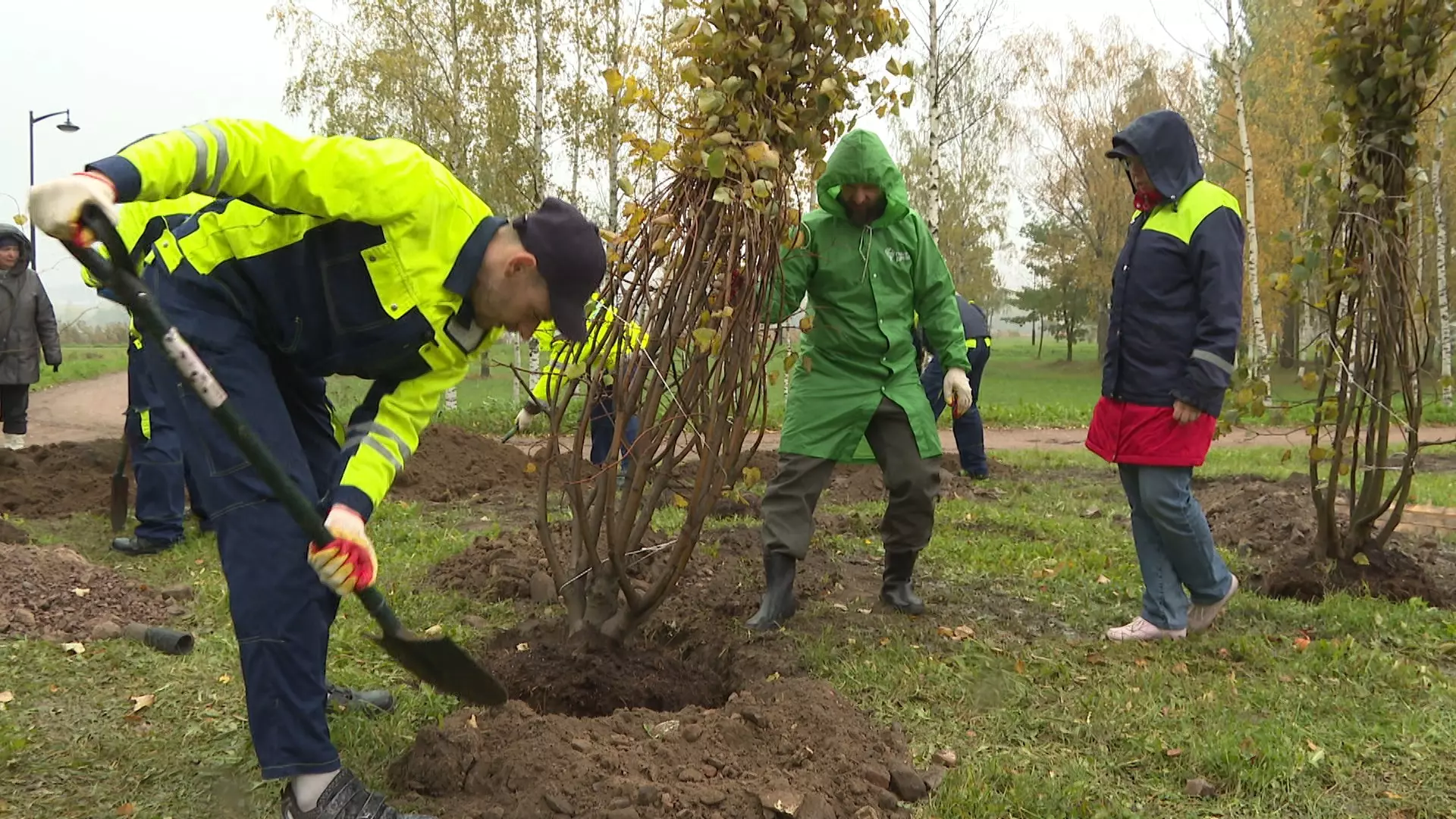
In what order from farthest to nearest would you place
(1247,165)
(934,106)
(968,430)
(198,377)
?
(1247,165) → (934,106) → (968,430) → (198,377)

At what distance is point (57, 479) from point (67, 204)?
6499 millimetres

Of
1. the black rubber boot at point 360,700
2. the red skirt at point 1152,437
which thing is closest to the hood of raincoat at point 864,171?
the red skirt at point 1152,437

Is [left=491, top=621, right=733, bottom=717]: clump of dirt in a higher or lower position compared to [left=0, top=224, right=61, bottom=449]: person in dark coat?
lower

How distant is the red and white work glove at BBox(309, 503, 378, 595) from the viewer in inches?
87.6

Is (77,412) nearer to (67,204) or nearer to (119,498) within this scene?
(119,498)

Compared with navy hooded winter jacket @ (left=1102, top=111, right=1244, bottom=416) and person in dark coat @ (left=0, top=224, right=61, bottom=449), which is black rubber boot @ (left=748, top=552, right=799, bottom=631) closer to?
navy hooded winter jacket @ (left=1102, top=111, right=1244, bottom=416)

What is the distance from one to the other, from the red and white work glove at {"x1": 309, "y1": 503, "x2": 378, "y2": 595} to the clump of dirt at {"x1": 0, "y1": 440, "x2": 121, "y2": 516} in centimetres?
554

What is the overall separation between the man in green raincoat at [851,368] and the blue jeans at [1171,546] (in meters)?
0.78

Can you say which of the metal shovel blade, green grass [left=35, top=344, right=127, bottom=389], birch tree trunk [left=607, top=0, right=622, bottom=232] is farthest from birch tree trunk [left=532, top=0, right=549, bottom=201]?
the metal shovel blade

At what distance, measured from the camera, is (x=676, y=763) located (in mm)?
2668

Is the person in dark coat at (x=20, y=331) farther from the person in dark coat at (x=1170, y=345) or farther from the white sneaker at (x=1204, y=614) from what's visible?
the white sneaker at (x=1204, y=614)

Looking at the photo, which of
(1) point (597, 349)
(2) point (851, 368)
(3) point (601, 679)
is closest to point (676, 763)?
(3) point (601, 679)

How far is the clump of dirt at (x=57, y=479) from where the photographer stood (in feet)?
22.4

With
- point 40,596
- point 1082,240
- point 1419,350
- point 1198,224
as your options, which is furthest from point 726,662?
point 1082,240
